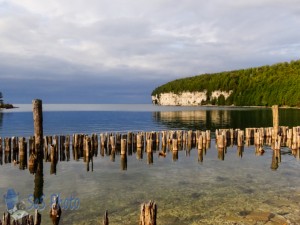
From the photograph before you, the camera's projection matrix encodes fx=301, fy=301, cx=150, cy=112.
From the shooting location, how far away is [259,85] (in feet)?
458

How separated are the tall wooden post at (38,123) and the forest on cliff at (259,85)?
354 feet

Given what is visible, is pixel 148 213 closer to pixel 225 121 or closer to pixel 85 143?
pixel 85 143

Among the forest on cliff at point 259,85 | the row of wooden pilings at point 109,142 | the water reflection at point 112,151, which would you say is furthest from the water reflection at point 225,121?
the forest on cliff at point 259,85

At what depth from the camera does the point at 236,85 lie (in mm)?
159500

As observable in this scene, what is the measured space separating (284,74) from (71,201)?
14215 centimetres

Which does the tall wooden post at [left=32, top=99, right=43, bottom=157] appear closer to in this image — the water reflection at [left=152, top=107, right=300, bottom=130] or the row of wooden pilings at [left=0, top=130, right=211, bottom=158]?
the row of wooden pilings at [left=0, top=130, right=211, bottom=158]

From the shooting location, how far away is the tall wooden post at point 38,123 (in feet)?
72.2

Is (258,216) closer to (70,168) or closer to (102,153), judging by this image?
(70,168)

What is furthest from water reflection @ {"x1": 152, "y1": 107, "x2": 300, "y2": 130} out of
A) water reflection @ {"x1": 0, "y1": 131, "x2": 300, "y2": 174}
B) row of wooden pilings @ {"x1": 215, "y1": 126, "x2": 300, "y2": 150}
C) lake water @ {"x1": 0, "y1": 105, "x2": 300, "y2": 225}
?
lake water @ {"x1": 0, "y1": 105, "x2": 300, "y2": 225}

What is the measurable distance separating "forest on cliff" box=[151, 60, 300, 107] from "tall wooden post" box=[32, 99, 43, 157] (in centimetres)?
10797

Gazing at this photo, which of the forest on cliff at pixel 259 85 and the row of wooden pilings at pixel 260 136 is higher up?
the forest on cliff at pixel 259 85

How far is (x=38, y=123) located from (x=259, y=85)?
132 m

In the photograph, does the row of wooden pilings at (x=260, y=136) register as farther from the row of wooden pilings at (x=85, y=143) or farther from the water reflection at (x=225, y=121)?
the water reflection at (x=225, y=121)

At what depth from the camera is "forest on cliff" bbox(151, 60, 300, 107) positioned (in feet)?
393
